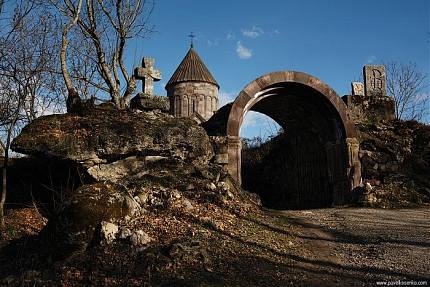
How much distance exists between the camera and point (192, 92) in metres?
33.9

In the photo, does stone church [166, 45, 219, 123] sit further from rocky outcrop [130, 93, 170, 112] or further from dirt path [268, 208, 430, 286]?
dirt path [268, 208, 430, 286]

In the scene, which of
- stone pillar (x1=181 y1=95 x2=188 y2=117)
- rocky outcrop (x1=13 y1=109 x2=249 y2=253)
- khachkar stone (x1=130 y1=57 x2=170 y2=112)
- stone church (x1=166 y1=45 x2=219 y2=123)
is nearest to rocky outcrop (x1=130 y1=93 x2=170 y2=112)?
khachkar stone (x1=130 y1=57 x2=170 y2=112)

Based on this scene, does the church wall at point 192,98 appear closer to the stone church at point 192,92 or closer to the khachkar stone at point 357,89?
the stone church at point 192,92

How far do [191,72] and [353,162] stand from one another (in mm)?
24031

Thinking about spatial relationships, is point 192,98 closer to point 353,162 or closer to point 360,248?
point 353,162

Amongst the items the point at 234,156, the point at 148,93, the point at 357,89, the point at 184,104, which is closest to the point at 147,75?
the point at 148,93

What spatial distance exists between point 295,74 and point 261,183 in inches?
267

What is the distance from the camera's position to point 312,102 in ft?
42.1

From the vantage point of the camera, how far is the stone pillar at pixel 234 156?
1099 cm

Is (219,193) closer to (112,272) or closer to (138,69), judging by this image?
(112,272)

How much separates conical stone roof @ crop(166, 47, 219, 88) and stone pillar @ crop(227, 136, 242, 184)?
2352 centimetres

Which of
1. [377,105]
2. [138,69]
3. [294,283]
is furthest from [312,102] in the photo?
[294,283]

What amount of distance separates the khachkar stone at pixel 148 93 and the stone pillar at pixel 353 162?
560cm

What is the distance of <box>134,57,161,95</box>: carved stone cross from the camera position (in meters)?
10.5
